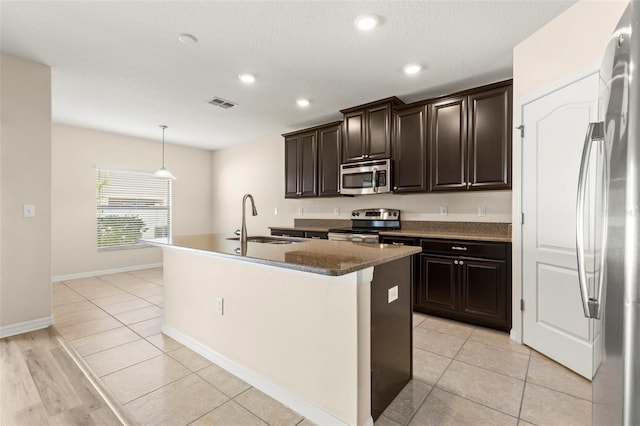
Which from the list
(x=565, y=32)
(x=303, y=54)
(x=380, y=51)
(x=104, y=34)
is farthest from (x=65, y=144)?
(x=565, y=32)

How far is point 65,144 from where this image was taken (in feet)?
15.8

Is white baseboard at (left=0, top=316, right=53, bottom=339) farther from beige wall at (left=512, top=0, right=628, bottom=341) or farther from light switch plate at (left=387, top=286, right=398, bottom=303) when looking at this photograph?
beige wall at (left=512, top=0, right=628, bottom=341)

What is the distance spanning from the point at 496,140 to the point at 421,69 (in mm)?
1022

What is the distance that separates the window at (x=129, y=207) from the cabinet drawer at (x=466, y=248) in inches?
185

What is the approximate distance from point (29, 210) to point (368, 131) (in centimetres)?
370

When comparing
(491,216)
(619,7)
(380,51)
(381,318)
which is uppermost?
(380,51)

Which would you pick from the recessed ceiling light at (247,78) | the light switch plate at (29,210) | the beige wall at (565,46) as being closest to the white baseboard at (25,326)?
the light switch plate at (29,210)

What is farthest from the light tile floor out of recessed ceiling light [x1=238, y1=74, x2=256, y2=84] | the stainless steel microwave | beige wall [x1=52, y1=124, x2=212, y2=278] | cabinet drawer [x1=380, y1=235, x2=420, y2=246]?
recessed ceiling light [x1=238, y1=74, x2=256, y2=84]

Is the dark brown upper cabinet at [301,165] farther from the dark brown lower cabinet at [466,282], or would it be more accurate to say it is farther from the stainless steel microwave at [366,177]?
the dark brown lower cabinet at [466,282]

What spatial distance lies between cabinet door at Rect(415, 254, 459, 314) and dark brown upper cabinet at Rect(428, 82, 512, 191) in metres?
0.83

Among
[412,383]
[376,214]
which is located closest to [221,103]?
[376,214]

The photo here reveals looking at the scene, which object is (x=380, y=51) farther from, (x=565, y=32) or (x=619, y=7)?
(x=619, y=7)

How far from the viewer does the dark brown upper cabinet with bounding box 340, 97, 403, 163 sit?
3.66m

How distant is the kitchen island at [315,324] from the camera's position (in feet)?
4.82
